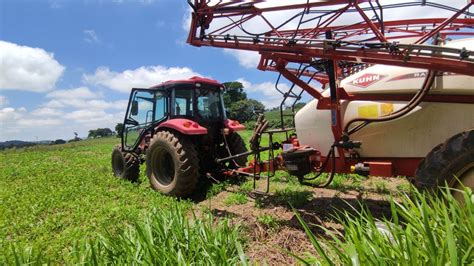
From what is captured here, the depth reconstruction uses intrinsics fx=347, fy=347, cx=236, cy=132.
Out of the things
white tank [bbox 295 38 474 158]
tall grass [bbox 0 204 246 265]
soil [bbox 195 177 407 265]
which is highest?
white tank [bbox 295 38 474 158]

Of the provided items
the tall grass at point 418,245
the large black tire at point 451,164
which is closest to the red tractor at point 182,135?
the large black tire at point 451,164

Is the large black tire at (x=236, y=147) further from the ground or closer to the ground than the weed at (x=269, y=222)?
further from the ground

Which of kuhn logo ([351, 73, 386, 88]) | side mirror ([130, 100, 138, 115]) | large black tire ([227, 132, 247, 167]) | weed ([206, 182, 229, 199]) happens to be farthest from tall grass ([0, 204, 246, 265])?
side mirror ([130, 100, 138, 115])

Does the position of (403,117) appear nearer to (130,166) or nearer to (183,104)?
(183,104)

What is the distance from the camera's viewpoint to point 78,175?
8531 mm

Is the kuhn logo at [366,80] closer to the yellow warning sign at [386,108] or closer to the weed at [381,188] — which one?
the yellow warning sign at [386,108]

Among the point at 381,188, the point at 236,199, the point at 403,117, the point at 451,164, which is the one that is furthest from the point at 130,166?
the point at 451,164

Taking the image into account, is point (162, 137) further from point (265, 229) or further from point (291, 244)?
point (291, 244)

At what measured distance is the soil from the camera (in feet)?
11.5

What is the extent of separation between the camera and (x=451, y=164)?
10.9 ft

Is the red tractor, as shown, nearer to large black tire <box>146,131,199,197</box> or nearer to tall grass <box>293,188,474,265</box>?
large black tire <box>146,131,199,197</box>

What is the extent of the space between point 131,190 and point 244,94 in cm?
4148

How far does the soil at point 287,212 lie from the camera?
11.5 feet

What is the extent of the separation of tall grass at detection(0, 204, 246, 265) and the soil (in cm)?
40
